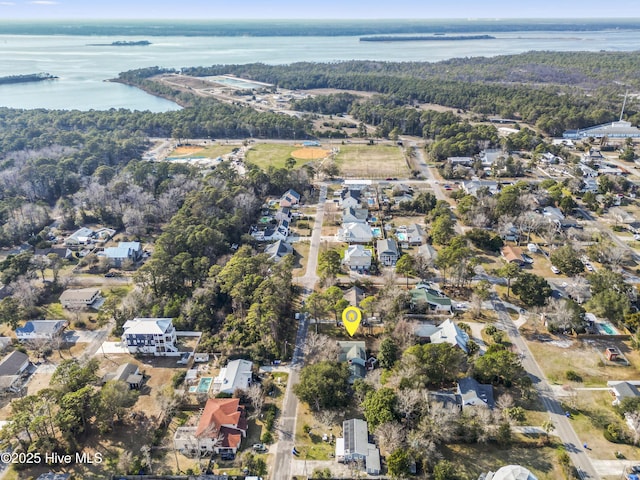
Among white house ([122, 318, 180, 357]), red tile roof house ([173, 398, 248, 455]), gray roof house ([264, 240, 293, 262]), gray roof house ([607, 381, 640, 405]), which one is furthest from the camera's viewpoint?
gray roof house ([264, 240, 293, 262])

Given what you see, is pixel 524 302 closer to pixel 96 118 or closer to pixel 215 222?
pixel 215 222

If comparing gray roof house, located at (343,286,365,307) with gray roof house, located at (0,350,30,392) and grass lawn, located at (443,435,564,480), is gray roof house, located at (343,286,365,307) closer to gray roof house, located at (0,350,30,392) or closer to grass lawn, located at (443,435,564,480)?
grass lawn, located at (443,435,564,480)

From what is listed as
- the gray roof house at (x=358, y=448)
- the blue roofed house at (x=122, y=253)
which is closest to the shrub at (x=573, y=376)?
the gray roof house at (x=358, y=448)

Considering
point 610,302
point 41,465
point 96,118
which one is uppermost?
point 96,118

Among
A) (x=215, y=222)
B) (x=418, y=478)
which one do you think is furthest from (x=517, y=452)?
(x=215, y=222)

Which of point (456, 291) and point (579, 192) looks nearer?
point (456, 291)

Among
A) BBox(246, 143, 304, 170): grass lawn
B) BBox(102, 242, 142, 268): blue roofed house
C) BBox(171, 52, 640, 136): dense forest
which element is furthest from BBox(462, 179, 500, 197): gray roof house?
BBox(102, 242, 142, 268): blue roofed house

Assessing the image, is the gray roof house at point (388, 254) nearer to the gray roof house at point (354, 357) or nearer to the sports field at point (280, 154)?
the gray roof house at point (354, 357)
